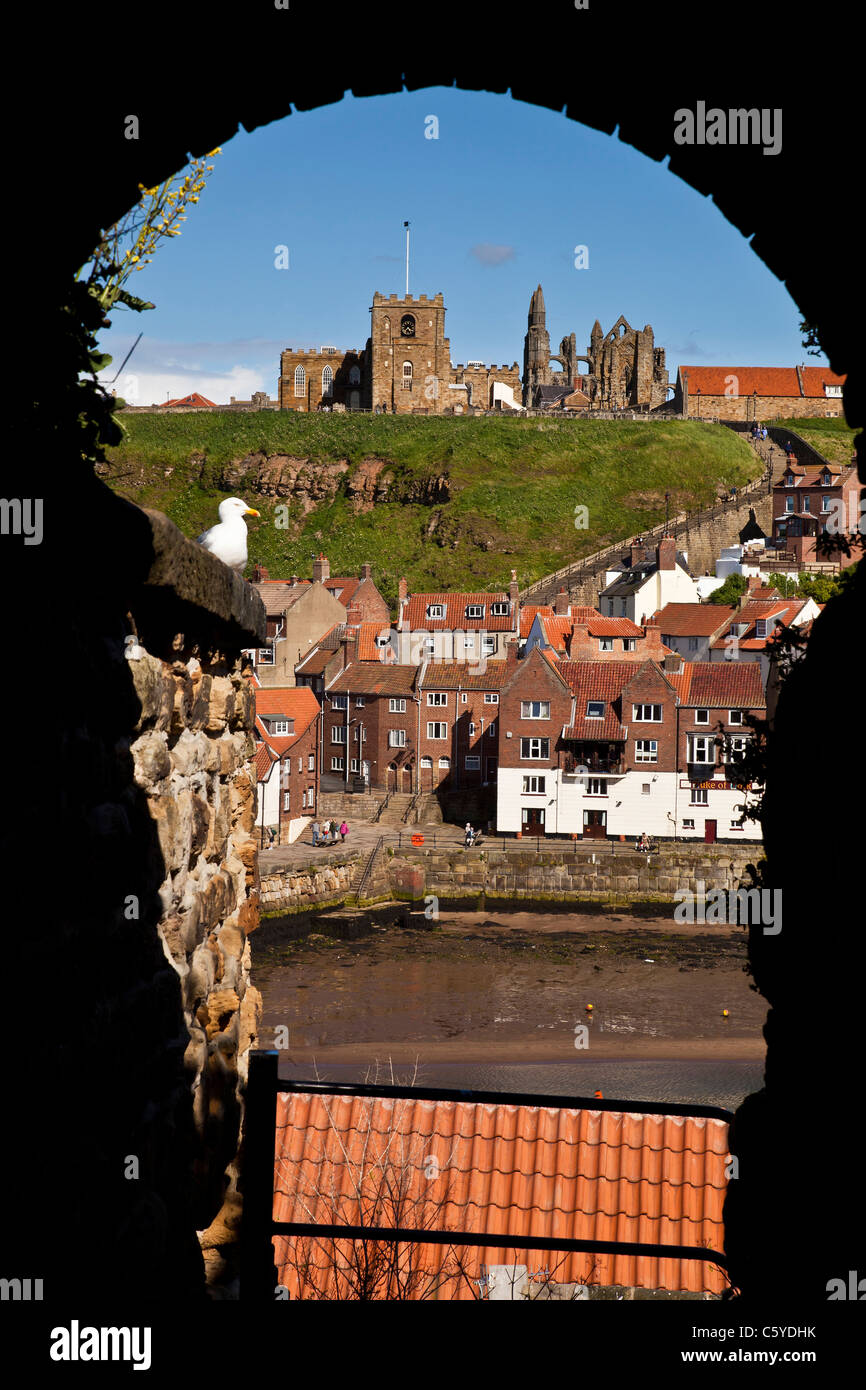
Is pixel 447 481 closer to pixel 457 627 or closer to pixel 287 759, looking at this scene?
pixel 457 627

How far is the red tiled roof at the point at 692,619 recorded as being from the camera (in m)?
60.7

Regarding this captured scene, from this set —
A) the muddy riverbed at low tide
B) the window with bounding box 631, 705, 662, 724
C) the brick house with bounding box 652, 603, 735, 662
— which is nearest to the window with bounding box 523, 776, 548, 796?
the window with bounding box 631, 705, 662, 724

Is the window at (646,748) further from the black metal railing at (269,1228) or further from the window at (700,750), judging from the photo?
the black metal railing at (269,1228)

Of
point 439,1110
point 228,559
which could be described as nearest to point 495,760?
point 439,1110

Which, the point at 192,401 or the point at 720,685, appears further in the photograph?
the point at 192,401

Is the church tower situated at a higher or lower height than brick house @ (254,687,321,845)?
higher

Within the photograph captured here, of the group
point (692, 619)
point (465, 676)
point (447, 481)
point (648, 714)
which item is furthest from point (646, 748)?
point (447, 481)

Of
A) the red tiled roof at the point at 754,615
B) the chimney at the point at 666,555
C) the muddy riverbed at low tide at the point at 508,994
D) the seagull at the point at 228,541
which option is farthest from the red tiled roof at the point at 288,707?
the seagull at the point at 228,541

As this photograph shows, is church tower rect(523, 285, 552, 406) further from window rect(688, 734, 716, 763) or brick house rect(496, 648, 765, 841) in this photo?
window rect(688, 734, 716, 763)

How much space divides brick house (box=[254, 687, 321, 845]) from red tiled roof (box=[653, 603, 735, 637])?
1986 cm

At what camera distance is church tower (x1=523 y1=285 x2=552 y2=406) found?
128 metres

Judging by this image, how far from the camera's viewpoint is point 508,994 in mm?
36750

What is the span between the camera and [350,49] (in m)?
3.76

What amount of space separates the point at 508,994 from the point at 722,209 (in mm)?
34633
